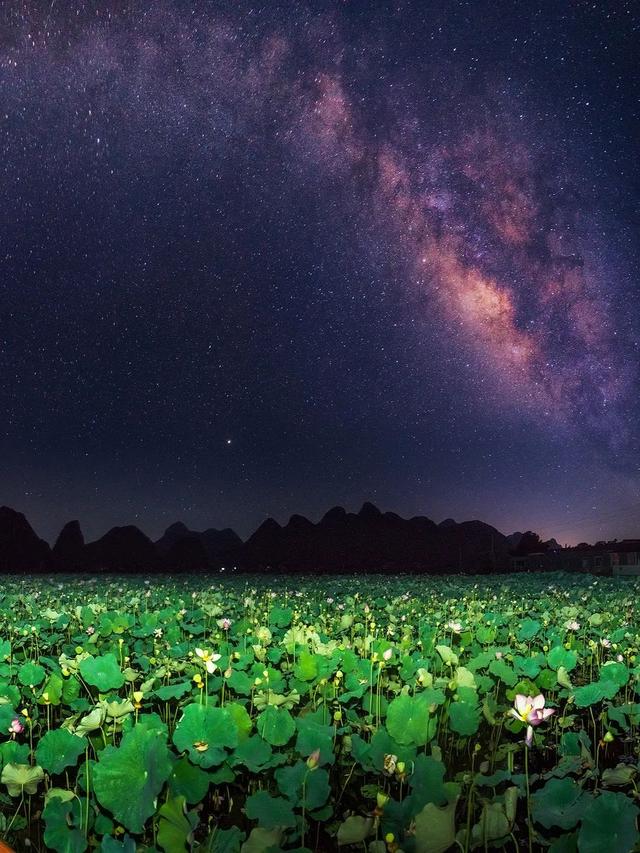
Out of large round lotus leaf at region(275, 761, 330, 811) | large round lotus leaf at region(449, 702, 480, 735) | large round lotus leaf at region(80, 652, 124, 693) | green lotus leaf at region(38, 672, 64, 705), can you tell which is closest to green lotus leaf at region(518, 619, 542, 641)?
large round lotus leaf at region(449, 702, 480, 735)

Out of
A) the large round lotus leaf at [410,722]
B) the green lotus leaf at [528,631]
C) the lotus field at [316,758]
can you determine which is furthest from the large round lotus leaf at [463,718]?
the green lotus leaf at [528,631]

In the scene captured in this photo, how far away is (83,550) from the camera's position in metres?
60.7

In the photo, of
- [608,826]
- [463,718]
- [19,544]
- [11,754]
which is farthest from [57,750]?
[19,544]

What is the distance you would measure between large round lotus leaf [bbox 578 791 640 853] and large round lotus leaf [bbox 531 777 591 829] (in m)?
0.50

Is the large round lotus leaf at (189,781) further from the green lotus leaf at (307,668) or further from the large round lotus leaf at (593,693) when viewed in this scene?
the large round lotus leaf at (593,693)

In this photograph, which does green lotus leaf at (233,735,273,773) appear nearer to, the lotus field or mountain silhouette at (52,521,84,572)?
the lotus field

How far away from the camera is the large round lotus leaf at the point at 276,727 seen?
9.86ft

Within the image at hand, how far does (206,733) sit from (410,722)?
0.92 m

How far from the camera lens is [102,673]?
3.95 meters

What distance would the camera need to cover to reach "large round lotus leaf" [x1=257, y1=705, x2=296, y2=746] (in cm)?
301

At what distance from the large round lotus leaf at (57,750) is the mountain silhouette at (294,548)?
42.9m

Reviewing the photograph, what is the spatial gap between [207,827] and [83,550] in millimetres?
62145

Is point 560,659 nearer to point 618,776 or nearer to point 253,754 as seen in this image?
point 618,776

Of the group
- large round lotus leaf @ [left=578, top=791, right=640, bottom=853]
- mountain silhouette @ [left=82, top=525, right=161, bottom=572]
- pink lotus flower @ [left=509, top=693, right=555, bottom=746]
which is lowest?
mountain silhouette @ [left=82, top=525, right=161, bottom=572]
